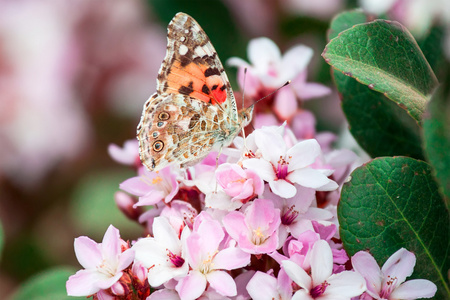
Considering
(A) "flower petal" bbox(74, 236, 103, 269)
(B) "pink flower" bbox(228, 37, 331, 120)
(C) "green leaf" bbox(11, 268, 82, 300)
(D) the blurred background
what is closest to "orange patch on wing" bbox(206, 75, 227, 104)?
(B) "pink flower" bbox(228, 37, 331, 120)

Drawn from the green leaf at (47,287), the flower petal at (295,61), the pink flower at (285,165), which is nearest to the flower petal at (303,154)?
the pink flower at (285,165)

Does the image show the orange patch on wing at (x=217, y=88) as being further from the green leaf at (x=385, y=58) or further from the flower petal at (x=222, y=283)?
the flower petal at (x=222, y=283)

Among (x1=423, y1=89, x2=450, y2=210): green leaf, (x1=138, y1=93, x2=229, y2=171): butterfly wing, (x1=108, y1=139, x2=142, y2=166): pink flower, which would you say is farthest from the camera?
(x1=108, y1=139, x2=142, y2=166): pink flower

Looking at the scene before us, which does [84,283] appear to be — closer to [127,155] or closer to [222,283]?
[222,283]

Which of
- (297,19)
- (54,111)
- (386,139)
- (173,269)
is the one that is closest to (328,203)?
(386,139)

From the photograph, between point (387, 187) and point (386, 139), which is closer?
point (387, 187)

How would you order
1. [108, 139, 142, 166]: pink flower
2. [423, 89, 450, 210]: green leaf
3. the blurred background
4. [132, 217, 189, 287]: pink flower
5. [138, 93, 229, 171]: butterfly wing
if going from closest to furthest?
[423, 89, 450, 210]: green leaf
[132, 217, 189, 287]: pink flower
[138, 93, 229, 171]: butterfly wing
[108, 139, 142, 166]: pink flower
the blurred background

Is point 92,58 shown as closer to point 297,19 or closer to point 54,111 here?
point 54,111

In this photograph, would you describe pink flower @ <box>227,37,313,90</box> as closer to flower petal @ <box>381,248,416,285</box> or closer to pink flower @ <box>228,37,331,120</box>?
pink flower @ <box>228,37,331,120</box>

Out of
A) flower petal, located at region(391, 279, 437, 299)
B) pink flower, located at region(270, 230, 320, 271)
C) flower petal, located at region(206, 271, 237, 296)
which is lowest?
flower petal, located at region(391, 279, 437, 299)
